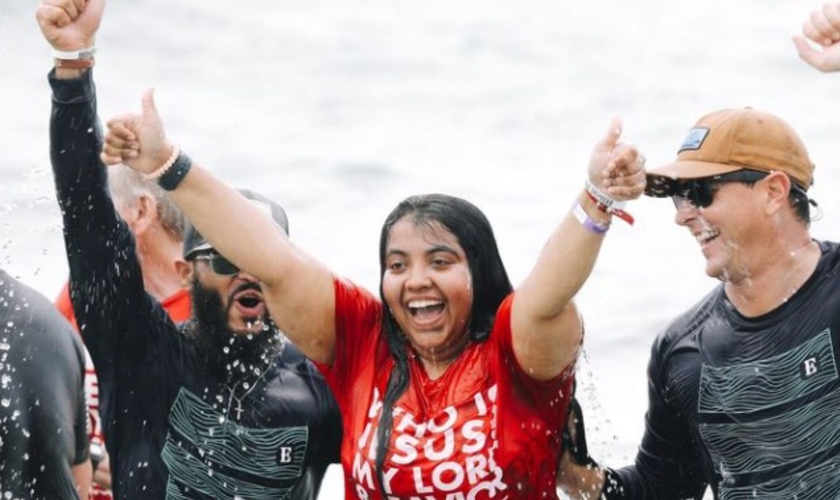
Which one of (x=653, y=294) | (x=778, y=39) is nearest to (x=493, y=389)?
(x=653, y=294)

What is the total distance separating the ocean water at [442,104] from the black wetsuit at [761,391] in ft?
12.9

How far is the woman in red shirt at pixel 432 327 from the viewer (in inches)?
183

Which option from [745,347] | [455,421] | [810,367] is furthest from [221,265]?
[810,367]

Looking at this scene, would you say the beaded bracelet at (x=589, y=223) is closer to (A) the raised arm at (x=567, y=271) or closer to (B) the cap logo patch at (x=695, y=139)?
(A) the raised arm at (x=567, y=271)

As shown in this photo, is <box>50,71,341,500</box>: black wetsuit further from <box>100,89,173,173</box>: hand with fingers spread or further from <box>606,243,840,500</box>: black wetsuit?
<box>606,243,840,500</box>: black wetsuit

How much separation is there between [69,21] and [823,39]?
1942 mm

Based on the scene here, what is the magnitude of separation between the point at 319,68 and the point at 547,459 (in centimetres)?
990

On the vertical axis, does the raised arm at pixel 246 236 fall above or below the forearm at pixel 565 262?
below

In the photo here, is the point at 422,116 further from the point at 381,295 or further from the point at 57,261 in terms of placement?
the point at 381,295

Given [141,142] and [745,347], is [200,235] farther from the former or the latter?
[745,347]

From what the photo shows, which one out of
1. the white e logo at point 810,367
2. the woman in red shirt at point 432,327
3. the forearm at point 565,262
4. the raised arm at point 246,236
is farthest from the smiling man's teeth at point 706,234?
the raised arm at point 246,236

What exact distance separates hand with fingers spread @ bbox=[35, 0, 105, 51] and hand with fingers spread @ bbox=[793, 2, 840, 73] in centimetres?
183

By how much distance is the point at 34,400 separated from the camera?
5188 millimetres

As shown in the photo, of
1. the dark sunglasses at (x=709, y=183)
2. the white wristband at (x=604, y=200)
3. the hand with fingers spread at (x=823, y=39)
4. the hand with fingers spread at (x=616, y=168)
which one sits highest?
the hand with fingers spread at (x=823, y=39)
